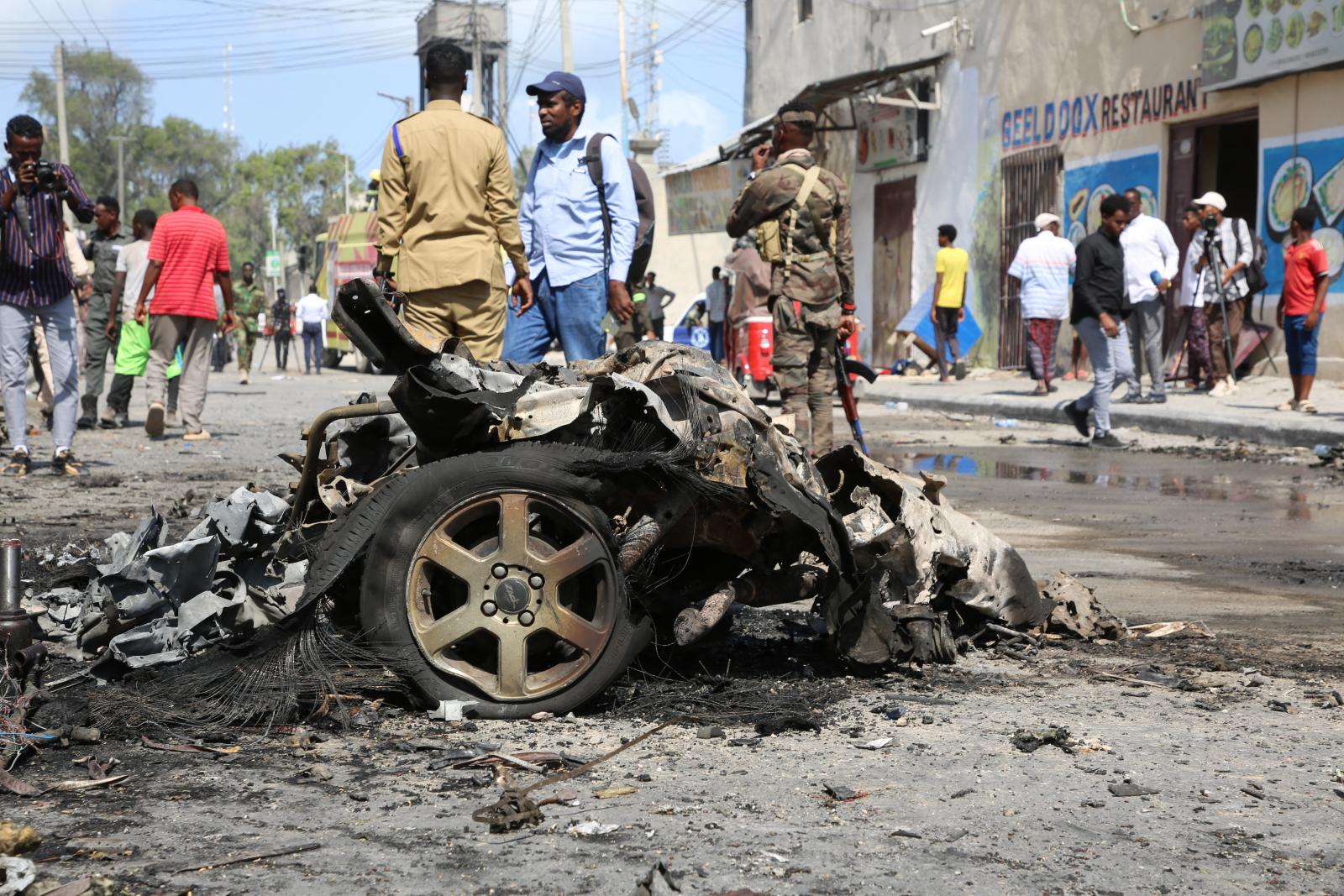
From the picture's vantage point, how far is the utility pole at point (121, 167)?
3350 inches

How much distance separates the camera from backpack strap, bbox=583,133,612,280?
25.3 ft

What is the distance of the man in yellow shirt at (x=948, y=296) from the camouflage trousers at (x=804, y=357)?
1259cm

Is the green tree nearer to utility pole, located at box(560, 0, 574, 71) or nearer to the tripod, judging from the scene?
utility pole, located at box(560, 0, 574, 71)

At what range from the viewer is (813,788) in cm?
339

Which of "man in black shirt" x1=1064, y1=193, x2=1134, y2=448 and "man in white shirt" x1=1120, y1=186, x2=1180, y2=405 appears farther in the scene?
"man in white shirt" x1=1120, y1=186, x2=1180, y2=405

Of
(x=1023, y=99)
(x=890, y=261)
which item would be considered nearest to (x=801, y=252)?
(x=1023, y=99)

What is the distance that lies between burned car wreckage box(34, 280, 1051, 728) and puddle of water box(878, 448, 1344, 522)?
17.8 feet

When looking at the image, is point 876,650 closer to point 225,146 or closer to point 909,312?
point 909,312

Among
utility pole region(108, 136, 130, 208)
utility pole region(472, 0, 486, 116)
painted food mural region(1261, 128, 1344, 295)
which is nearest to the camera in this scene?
painted food mural region(1261, 128, 1344, 295)

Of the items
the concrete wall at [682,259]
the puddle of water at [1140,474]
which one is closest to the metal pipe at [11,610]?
the puddle of water at [1140,474]

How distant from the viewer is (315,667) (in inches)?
151

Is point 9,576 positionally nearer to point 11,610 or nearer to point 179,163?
point 11,610

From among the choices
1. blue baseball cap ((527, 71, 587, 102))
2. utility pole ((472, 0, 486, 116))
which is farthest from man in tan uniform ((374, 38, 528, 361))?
utility pole ((472, 0, 486, 116))

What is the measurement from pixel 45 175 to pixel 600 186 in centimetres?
349
